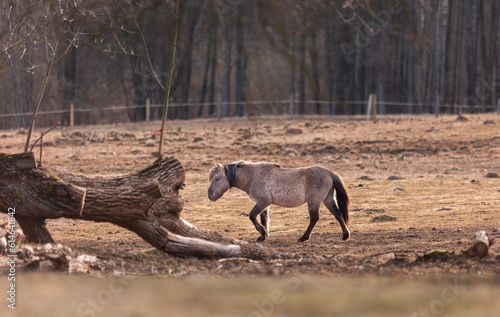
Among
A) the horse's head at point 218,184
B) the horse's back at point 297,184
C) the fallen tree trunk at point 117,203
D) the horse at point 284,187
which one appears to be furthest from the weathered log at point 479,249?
the horse's head at point 218,184

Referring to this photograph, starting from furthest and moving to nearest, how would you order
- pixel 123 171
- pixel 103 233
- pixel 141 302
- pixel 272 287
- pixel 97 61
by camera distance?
pixel 97 61 < pixel 123 171 < pixel 103 233 < pixel 272 287 < pixel 141 302

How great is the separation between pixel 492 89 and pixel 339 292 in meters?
38.5

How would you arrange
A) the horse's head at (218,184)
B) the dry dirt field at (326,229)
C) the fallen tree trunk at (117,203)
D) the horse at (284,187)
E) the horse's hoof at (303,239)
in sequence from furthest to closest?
the horse's head at (218,184) → the horse at (284,187) → the horse's hoof at (303,239) → the fallen tree trunk at (117,203) → the dry dirt field at (326,229)

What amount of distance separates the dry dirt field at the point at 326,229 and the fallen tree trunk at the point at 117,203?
307 millimetres

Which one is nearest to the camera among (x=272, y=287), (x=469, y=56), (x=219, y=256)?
(x=272, y=287)

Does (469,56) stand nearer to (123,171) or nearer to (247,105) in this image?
(123,171)

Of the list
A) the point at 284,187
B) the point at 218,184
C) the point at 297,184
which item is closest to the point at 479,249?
the point at 297,184

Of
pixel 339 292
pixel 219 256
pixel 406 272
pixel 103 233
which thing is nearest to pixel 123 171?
pixel 103 233

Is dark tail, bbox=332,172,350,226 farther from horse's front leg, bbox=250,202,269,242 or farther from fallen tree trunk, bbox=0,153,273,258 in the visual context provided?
fallen tree trunk, bbox=0,153,273,258

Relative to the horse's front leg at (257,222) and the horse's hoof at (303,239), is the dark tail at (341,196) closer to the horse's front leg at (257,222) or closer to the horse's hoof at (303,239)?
the horse's hoof at (303,239)

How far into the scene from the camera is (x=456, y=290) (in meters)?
6.00

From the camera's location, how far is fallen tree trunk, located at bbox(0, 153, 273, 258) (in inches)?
332

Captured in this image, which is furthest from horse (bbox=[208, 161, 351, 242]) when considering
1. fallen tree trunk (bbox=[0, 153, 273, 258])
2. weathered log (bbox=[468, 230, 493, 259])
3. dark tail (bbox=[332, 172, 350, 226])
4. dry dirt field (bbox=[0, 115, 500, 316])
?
weathered log (bbox=[468, 230, 493, 259])

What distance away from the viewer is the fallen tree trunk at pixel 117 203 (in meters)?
8.44
